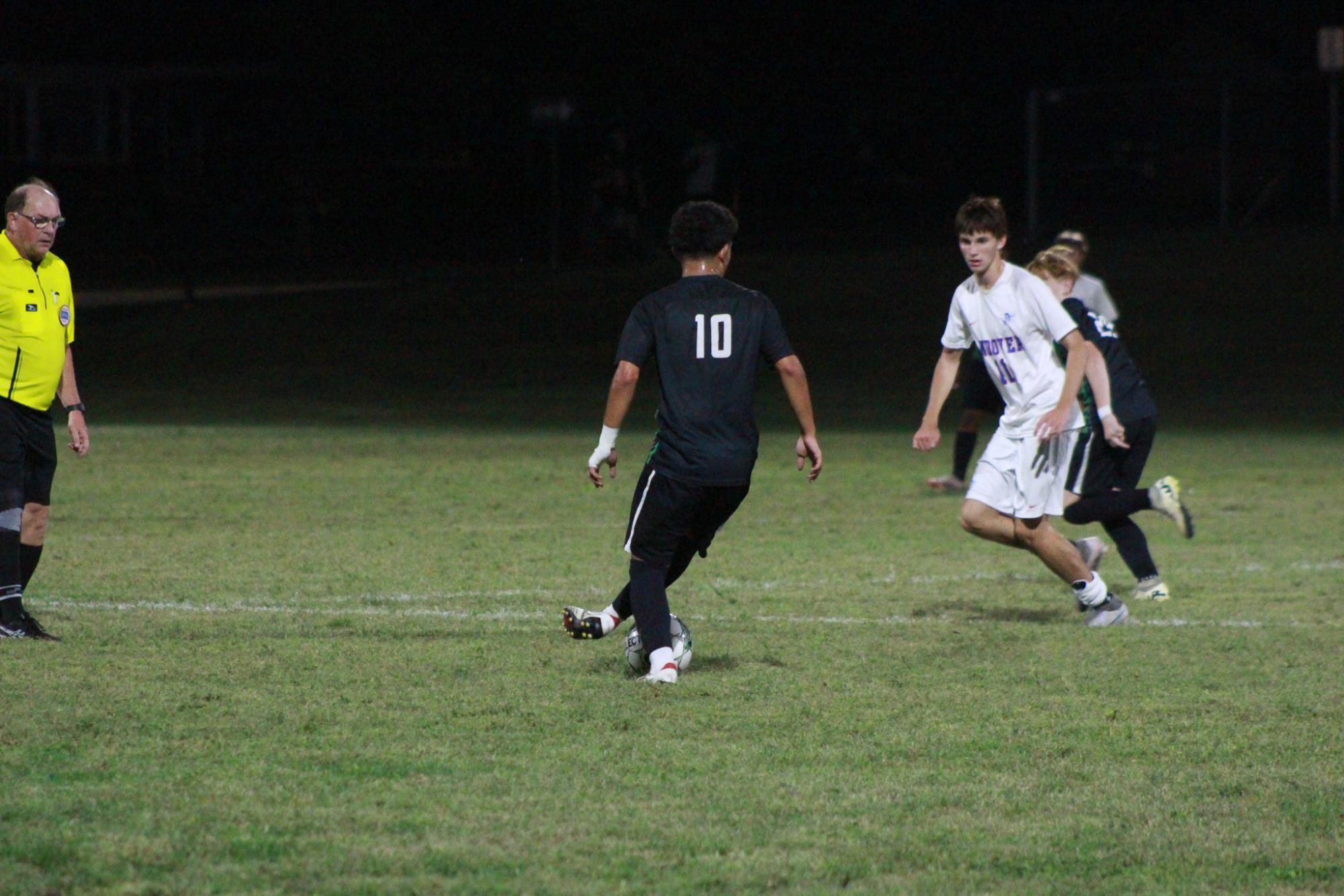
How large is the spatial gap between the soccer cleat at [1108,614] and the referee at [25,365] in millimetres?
4518

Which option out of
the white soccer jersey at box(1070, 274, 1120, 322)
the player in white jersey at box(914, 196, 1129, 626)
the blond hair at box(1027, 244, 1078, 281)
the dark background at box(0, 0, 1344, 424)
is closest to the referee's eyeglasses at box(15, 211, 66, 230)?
the player in white jersey at box(914, 196, 1129, 626)

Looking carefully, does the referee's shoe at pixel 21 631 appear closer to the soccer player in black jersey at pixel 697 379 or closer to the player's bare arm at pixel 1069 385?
the soccer player in black jersey at pixel 697 379

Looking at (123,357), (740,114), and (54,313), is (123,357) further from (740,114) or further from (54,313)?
(54,313)

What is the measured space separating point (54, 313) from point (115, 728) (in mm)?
2302

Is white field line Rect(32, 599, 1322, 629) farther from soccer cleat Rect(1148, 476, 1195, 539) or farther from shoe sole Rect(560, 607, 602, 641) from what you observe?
soccer cleat Rect(1148, 476, 1195, 539)

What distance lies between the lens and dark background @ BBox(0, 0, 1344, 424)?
83.8 ft

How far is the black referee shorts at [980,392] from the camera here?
513 inches

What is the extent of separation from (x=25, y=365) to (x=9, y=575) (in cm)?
85

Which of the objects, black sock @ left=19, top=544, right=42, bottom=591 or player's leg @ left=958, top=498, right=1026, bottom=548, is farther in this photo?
player's leg @ left=958, top=498, right=1026, bottom=548

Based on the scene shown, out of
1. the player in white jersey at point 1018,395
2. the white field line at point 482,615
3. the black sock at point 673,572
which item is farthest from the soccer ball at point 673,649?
the player in white jersey at point 1018,395

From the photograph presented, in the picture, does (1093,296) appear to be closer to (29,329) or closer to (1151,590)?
(1151,590)

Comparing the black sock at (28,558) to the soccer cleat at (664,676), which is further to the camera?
the black sock at (28,558)

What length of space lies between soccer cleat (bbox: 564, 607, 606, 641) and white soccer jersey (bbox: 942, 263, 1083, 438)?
6.38 ft

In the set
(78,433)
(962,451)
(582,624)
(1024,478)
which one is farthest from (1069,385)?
(962,451)
